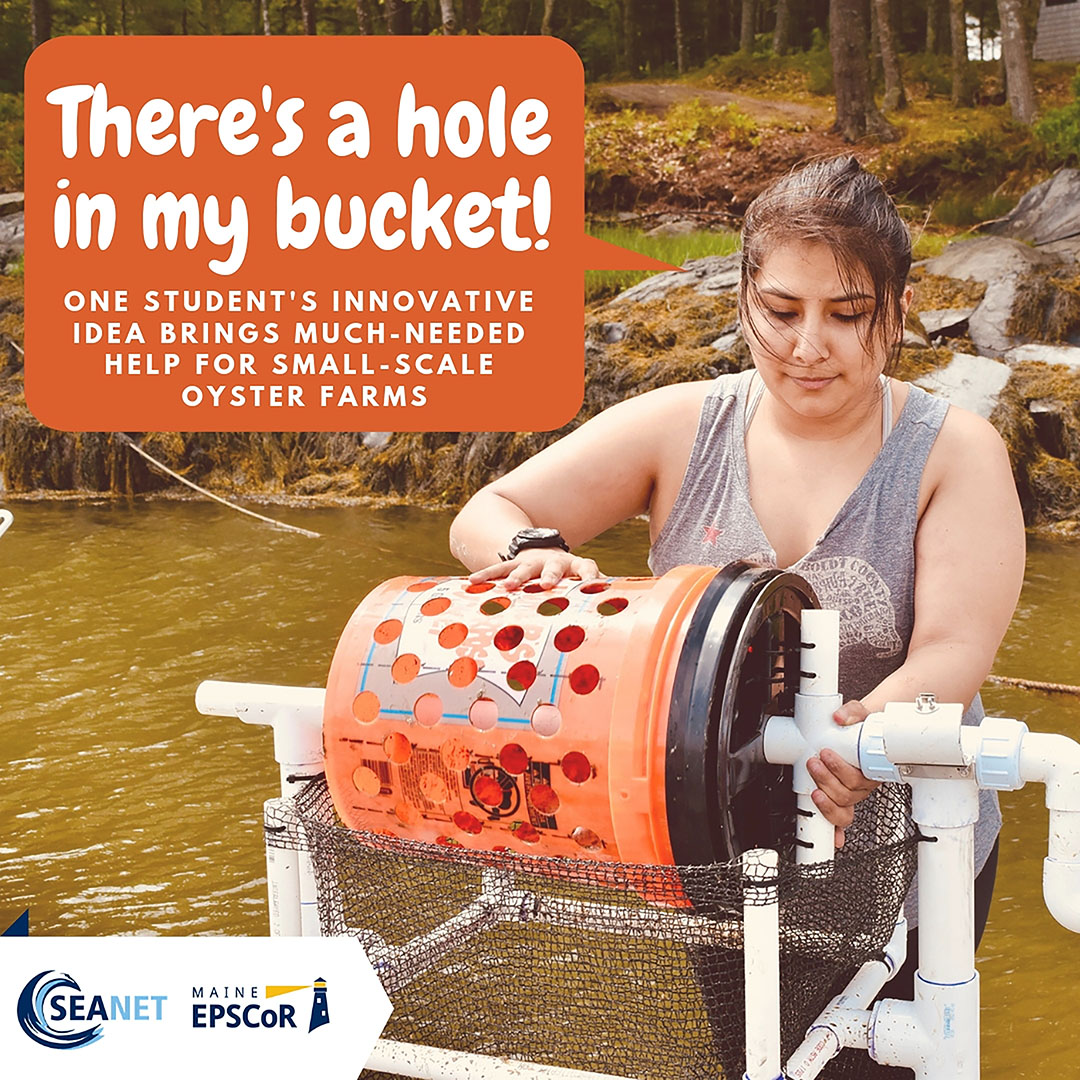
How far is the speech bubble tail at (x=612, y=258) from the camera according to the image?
39.6 feet

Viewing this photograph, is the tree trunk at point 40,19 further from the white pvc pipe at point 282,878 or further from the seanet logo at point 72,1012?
the seanet logo at point 72,1012

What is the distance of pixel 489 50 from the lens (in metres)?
7.00

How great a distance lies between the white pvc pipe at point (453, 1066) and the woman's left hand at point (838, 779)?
0.34 meters

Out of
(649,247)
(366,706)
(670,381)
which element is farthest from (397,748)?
(649,247)

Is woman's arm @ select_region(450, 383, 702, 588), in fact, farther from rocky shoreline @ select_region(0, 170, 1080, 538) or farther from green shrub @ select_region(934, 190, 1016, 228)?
green shrub @ select_region(934, 190, 1016, 228)

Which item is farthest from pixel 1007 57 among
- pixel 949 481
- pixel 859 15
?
pixel 949 481

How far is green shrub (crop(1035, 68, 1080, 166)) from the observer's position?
42.0 feet

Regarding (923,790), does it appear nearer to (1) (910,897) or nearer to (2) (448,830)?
(1) (910,897)

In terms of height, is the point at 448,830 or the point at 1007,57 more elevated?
the point at 1007,57

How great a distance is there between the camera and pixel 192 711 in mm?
4938

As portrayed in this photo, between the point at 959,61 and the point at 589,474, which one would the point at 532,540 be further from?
the point at 959,61

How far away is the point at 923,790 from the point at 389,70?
1233 centimetres

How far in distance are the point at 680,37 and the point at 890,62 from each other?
5450mm

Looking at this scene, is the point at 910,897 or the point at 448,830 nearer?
the point at 448,830
